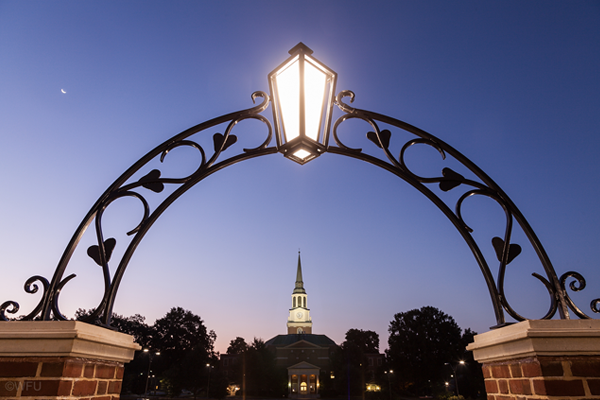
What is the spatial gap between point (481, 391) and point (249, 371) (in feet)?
107

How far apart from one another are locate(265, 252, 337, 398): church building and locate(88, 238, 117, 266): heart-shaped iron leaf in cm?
6108

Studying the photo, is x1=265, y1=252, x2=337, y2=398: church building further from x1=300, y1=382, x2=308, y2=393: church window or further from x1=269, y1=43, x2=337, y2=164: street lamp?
x1=269, y1=43, x2=337, y2=164: street lamp

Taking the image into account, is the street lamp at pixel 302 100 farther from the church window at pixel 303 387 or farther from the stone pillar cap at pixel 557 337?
the church window at pixel 303 387

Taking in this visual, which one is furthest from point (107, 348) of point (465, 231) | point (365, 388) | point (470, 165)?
point (365, 388)

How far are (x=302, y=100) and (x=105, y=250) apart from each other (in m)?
2.00

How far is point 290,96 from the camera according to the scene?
276 cm

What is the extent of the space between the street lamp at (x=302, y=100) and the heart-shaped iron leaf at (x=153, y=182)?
1195mm

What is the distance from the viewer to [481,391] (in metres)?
45.6

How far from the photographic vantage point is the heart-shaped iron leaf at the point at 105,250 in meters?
2.81

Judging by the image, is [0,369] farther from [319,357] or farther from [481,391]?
[319,357]

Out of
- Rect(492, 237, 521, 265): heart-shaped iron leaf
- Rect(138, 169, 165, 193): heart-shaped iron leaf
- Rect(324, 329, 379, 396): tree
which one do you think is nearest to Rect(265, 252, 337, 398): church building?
Rect(324, 329, 379, 396): tree

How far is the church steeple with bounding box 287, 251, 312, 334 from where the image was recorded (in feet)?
294

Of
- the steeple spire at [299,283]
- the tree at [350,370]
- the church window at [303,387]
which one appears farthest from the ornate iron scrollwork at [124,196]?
the steeple spire at [299,283]

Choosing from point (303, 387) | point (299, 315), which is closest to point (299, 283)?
point (299, 315)
